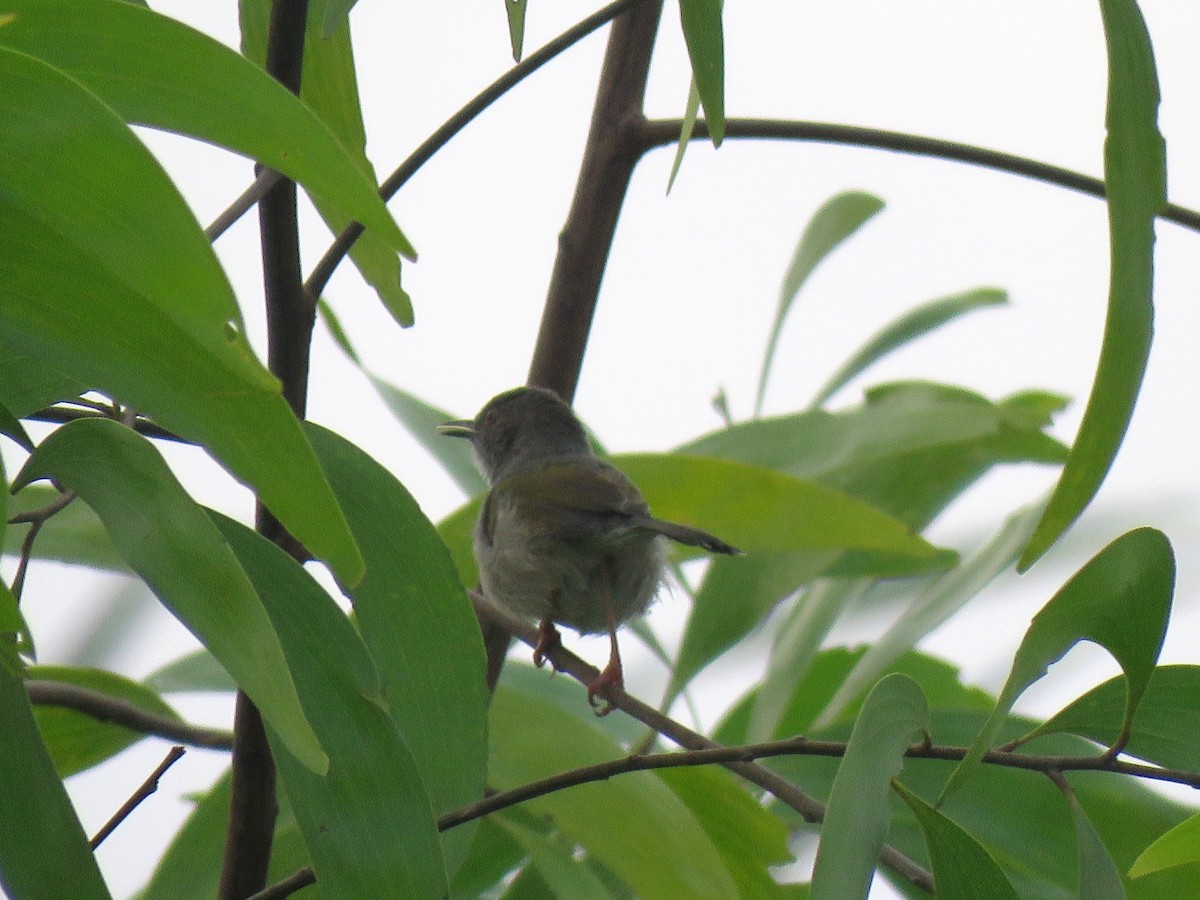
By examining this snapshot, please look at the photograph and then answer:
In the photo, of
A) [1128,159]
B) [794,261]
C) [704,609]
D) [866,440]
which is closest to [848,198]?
[794,261]

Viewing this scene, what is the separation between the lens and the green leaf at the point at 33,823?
1.17 m

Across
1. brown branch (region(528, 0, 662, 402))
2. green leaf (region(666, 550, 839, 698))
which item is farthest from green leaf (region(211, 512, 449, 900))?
green leaf (region(666, 550, 839, 698))

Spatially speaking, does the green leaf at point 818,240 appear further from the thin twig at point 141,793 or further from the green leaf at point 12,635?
the green leaf at point 12,635

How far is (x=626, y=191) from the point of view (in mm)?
2307

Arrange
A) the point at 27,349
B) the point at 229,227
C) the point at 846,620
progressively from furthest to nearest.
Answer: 1. the point at 846,620
2. the point at 229,227
3. the point at 27,349

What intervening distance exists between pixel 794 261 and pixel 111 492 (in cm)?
210

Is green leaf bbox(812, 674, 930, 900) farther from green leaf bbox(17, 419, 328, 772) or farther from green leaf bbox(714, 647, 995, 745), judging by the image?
green leaf bbox(714, 647, 995, 745)

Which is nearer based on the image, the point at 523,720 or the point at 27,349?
the point at 27,349

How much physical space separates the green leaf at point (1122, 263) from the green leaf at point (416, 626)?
2.14 feet

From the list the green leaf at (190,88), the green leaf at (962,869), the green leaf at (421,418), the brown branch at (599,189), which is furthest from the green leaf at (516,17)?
the green leaf at (421,418)

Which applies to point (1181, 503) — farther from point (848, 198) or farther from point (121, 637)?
point (121, 637)

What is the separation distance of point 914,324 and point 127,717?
6.15ft

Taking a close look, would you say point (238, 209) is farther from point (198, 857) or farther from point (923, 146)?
point (198, 857)

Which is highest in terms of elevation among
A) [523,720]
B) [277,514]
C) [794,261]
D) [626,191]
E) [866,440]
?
[794,261]
